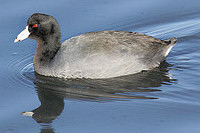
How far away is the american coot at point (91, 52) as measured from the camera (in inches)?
333

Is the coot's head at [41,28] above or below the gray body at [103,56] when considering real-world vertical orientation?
above

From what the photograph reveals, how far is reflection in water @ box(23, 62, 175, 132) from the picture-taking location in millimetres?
7520

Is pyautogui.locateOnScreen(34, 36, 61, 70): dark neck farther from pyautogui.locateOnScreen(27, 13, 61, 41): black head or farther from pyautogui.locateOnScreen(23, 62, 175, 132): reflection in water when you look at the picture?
pyautogui.locateOnScreen(23, 62, 175, 132): reflection in water

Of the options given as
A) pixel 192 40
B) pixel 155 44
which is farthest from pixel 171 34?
pixel 155 44

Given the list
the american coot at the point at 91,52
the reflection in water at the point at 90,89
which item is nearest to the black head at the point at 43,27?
the american coot at the point at 91,52

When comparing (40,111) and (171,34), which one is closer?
(40,111)

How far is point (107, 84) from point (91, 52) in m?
0.74

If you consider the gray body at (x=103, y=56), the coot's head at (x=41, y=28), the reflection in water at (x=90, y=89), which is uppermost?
the coot's head at (x=41, y=28)

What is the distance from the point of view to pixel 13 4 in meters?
11.5

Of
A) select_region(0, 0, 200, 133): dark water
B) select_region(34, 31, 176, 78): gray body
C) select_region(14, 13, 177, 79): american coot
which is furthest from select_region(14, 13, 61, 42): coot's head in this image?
select_region(0, 0, 200, 133): dark water

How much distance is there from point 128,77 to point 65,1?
4.06 metres

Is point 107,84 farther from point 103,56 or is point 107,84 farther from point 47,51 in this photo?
point 47,51

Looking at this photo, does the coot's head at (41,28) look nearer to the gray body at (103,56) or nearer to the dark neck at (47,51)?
the dark neck at (47,51)

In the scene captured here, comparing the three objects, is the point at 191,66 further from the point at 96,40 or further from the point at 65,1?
the point at 65,1
